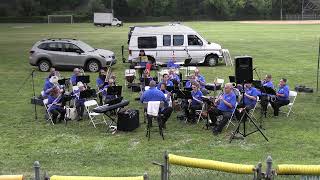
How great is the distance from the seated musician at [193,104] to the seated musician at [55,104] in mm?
3997

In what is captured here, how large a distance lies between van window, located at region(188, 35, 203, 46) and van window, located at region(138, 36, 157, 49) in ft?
6.67

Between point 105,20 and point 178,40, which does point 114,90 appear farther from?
point 105,20

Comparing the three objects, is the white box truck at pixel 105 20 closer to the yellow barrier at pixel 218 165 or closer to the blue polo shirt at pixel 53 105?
the blue polo shirt at pixel 53 105

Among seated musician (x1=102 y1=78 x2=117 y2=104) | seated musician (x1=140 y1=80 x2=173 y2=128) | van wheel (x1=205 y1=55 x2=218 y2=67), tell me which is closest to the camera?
seated musician (x1=140 y1=80 x2=173 y2=128)

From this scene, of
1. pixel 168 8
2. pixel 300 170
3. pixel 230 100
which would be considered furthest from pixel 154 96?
pixel 168 8

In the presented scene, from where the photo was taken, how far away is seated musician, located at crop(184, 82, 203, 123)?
50.2 feet

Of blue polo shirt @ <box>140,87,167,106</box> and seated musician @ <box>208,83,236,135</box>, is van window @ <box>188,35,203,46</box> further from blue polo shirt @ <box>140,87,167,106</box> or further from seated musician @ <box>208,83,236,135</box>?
seated musician @ <box>208,83,236,135</box>

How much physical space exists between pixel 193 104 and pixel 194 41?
524 inches

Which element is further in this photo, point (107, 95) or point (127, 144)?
point (107, 95)

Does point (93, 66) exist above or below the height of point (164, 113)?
above

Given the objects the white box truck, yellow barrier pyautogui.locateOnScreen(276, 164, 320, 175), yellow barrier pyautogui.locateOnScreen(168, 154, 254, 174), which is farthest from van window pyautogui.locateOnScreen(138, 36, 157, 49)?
the white box truck

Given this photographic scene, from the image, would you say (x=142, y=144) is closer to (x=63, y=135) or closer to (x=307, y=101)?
(x=63, y=135)

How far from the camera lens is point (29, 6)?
112m

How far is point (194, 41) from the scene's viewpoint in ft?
92.5
